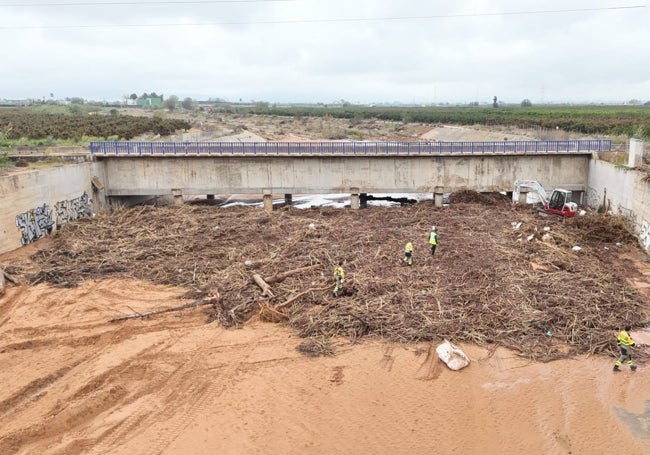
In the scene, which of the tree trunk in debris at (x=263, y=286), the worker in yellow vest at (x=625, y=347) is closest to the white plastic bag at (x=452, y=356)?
the worker in yellow vest at (x=625, y=347)

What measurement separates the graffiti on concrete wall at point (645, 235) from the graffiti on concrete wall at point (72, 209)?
31.6 metres

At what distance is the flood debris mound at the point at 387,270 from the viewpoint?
16141 millimetres

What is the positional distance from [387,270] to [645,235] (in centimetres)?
1378

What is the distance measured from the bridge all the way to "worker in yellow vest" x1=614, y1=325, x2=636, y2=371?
71.1 feet

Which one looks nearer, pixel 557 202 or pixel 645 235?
pixel 645 235

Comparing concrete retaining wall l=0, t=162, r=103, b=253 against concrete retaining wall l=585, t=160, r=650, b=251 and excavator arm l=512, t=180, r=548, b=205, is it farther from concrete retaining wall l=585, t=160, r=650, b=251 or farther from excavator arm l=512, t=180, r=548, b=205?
concrete retaining wall l=585, t=160, r=650, b=251

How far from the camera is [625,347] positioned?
13.7m

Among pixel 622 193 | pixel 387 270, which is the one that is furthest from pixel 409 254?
pixel 622 193

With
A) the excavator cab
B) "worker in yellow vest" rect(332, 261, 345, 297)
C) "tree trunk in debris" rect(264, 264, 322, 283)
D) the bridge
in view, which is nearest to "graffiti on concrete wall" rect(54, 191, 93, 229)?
the bridge

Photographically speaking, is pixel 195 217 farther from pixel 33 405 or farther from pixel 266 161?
pixel 33 405

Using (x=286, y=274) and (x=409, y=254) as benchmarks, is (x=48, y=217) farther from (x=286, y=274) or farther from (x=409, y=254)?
(x=409, y=254)

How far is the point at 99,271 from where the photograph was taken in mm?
21828

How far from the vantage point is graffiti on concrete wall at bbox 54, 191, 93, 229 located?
28984mm

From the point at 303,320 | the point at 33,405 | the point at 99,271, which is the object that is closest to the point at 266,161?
the point at 99,271
